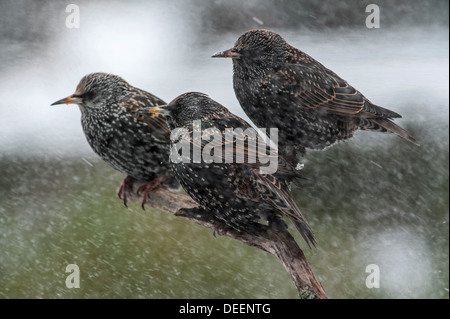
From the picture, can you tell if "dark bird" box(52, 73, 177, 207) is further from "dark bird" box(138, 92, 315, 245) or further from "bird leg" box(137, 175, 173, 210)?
"dark bird" box(138, 92, 315, 245)

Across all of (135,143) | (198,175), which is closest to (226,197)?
(198,175)

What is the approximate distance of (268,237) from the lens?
278 cm

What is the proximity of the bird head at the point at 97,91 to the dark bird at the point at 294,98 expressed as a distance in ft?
1.84

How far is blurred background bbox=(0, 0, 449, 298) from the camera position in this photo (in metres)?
3.45

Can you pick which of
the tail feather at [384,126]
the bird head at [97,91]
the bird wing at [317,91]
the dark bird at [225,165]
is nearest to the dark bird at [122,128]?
the bird head at [97,91]

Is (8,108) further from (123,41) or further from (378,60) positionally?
(378,60)

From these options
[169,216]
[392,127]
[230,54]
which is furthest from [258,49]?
[169,216]

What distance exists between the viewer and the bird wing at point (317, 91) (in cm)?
279

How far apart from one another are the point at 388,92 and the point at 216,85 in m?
0.90

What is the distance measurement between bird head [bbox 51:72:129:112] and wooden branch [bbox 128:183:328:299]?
0.48 metres

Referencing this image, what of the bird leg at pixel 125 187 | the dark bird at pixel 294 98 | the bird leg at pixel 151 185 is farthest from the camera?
the bird leg at pixel 125 187

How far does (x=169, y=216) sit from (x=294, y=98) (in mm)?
1616

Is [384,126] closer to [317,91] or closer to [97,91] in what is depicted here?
[317,91]

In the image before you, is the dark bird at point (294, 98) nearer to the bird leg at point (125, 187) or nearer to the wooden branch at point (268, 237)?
the wooden branch at point (268, 237)
